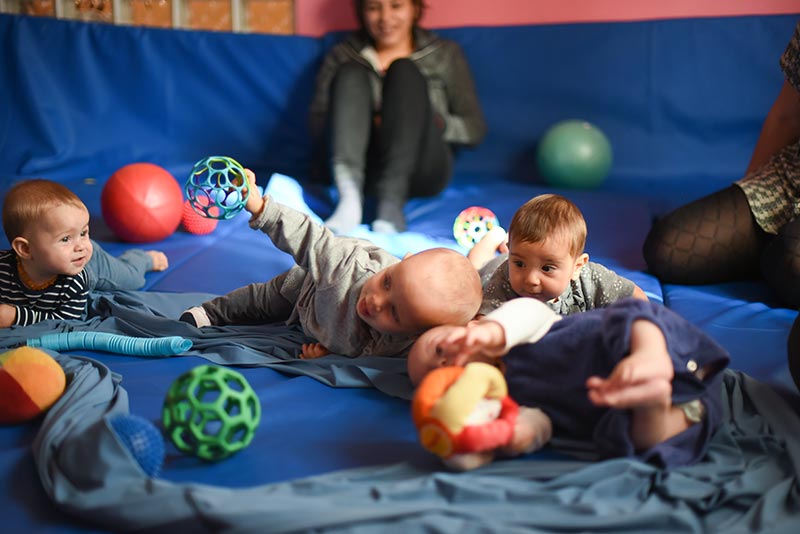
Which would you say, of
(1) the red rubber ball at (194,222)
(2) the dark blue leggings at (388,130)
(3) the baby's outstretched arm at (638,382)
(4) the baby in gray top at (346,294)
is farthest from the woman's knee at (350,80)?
(3) the baby's outstretched arm at (638,382)

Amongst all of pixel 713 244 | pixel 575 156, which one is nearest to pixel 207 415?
pixel 713 244

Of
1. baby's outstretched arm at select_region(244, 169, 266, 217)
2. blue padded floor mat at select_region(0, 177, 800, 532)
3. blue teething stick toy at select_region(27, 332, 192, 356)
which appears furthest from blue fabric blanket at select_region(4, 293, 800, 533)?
baby's outstretched arm at select_region(244, 169, 266, 217)

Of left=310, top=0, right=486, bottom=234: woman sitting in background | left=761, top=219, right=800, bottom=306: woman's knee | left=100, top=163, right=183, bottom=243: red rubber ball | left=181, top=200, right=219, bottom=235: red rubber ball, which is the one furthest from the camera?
left=310, top=0, right=486, bottom=234: woman sitting in background

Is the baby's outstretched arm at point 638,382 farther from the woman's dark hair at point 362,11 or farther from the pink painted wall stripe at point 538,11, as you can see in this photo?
the pink painted wall stripe at point 538,11

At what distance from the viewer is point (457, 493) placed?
978 millimetres

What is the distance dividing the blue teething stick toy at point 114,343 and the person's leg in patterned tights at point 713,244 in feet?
3.79

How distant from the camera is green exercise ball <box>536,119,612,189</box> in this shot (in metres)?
2.76

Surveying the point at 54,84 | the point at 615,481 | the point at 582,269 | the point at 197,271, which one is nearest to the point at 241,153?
the point at 54,84

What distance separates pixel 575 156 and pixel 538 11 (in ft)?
2.22

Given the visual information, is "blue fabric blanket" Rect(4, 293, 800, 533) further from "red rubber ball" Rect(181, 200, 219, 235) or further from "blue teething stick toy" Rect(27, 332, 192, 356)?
"red rubber ball" Rect(181, 200, 219, 235)

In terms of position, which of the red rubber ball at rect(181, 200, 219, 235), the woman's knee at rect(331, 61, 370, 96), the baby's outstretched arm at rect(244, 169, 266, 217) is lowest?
the red rubber ball at rect(181, 200, 219, 235)

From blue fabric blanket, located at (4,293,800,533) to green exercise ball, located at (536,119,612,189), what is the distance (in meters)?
1.69

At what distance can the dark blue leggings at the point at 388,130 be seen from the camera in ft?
8.07

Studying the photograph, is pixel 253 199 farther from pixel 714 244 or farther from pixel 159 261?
pixel 714 244
